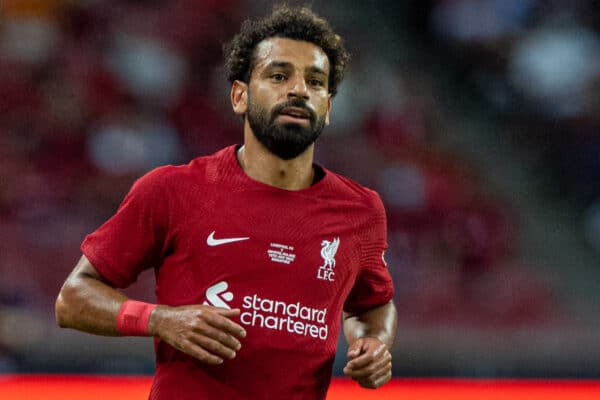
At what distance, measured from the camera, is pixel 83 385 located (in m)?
4.71

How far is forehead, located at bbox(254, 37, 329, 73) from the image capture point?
8.07 feet

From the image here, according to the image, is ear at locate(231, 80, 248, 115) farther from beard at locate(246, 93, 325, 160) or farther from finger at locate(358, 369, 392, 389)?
finger at locate(358, 369, 392, 389)

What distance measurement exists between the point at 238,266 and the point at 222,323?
26cm

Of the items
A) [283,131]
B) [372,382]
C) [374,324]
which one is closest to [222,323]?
[372,382]

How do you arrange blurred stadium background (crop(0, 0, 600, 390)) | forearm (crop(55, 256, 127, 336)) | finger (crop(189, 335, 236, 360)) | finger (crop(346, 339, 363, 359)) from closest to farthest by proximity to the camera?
finger (crop(189, 335, 236, 360)) → forearm (crop(55, 256, 127, 336)) → finger (crop(346, 339, 363, 359)) → blurred stadium background (crop(0, 0, 600, 390))

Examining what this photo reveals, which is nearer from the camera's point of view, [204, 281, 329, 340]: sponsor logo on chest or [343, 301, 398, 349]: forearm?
[204, 281, 329, 340]: sponsor logo on chest

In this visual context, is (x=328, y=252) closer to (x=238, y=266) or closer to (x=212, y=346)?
(x=238, y=266)

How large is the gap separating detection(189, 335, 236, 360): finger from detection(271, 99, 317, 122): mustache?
2.31 feet

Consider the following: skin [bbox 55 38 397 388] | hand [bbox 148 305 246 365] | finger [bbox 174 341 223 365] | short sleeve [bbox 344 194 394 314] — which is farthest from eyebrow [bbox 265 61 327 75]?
finger [bbox 174 341 223 365]

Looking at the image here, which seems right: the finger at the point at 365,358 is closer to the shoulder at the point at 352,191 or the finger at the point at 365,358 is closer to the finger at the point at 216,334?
the finger at the point at 216,334

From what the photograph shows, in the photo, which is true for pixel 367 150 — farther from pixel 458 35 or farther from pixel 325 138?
pixel 458 35

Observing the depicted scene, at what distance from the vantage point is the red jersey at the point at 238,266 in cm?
222

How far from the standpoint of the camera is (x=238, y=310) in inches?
81.6

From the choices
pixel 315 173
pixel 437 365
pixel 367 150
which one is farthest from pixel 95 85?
pixel 315 173
